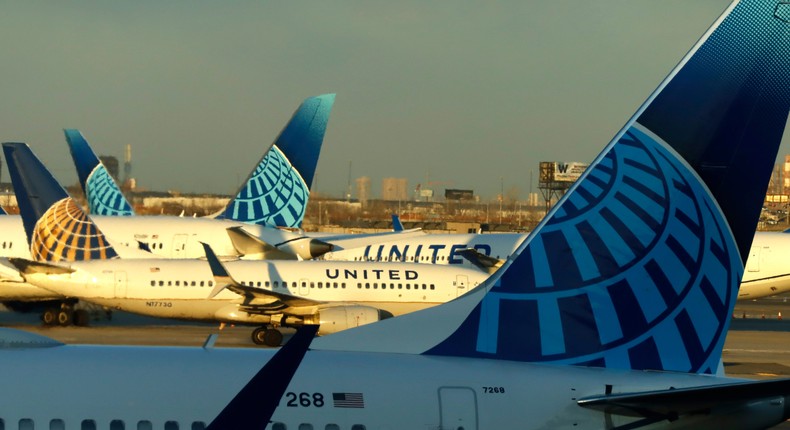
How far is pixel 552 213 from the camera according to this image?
10.9m

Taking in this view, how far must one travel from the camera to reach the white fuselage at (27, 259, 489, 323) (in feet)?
113

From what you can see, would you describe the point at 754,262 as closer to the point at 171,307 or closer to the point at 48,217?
the point at 171,307

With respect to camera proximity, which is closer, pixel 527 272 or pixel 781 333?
pixel 527 272

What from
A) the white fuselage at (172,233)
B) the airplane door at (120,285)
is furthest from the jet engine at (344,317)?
the white fuselage at (172,233)

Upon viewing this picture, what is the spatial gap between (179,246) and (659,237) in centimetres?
3813

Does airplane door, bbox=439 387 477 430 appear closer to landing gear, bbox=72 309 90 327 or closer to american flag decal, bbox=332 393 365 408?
american flag decal, bbox=332 393 365 408

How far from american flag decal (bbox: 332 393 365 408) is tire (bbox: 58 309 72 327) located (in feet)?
106

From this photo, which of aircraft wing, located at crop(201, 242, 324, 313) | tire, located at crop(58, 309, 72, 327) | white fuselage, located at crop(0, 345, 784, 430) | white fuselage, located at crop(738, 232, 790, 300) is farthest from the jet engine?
white fuselage, located at crop(0, 345, 784, 430)

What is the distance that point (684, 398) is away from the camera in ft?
29.9

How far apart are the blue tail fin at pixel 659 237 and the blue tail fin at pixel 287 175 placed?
152 ft

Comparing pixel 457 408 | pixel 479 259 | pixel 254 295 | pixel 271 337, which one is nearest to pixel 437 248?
pixel 479 259

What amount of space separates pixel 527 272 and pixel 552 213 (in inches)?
26.4

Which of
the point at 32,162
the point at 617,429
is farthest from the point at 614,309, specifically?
the point at 32,162

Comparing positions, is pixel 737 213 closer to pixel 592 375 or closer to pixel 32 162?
pixel 592 375
